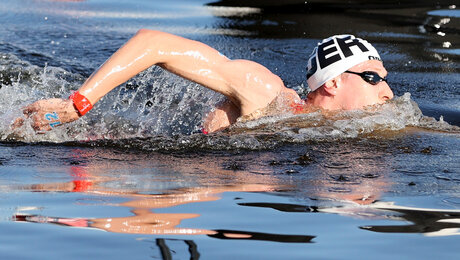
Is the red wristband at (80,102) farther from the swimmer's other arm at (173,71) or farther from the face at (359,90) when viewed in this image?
the face at (359,90)

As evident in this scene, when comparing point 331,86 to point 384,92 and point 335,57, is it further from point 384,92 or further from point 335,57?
point 384,92

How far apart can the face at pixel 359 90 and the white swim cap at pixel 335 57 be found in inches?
2.0

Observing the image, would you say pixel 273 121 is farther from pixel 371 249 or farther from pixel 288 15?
pixel 288 15

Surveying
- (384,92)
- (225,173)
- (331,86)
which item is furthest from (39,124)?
(384,92)

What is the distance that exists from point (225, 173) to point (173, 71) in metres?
1.19

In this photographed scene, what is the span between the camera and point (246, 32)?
10.3m

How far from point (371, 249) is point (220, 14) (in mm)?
9347

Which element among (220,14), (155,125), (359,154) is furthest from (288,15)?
(359,154)

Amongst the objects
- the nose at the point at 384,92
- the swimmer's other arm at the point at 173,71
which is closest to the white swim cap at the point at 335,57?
the nose at the point at 384,92

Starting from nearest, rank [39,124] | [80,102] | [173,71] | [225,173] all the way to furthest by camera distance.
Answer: [225,173]
[80,102]
[39,124]
[173,71]

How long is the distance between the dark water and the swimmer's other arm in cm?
19

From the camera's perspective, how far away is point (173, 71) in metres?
5.03

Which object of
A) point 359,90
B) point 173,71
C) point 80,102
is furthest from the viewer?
point 359,90

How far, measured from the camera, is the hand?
15.4 feet
